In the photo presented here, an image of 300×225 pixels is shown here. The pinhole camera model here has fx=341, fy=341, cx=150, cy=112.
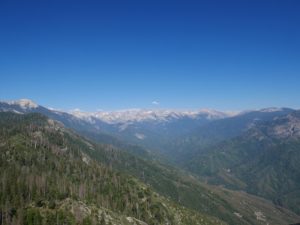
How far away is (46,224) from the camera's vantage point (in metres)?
198

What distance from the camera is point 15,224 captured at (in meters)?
200

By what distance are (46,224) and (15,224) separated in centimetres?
1874
